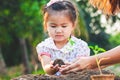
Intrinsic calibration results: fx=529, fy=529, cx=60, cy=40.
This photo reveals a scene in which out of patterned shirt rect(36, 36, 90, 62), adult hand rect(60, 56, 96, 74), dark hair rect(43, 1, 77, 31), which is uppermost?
dark hair rect(43, 1, 77, 31)

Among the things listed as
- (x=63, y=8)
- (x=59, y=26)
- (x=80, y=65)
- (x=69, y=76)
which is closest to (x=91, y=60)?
(x=80, y=65)

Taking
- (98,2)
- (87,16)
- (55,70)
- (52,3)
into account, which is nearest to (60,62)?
(55,70)

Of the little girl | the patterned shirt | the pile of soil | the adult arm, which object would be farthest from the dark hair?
the pile of soil

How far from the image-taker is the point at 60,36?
5.40 metres

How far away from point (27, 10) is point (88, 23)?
392 centimetres

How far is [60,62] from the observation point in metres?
4.71

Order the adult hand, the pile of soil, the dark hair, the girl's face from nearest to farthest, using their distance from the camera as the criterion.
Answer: the pile of soil
the adult hand
the girl's face
the dark hair

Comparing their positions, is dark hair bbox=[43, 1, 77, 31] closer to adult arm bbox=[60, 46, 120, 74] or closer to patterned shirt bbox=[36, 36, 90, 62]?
patterned shirt bbox=[36, 36, 90, 62]

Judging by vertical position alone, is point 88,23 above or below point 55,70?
above

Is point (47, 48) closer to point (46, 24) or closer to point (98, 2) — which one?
point (46, 24)

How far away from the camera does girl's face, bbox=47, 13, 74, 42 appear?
5305mm

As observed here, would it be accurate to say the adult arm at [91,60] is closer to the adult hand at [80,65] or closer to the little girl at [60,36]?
the adult hand at [80,65]

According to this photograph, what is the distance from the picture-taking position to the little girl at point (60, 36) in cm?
532

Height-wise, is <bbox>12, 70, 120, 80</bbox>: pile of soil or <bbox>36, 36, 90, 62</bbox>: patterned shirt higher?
<bbox>36, 36, 90, 62</bbox>: patterned shirt
